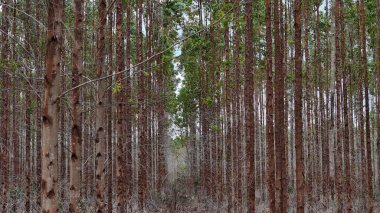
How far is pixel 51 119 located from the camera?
340 cm

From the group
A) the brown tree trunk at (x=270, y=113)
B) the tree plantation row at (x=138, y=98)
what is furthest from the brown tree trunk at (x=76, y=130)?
the brown tree trunk at (x=270, y=113)

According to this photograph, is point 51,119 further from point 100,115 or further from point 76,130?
point 100,115

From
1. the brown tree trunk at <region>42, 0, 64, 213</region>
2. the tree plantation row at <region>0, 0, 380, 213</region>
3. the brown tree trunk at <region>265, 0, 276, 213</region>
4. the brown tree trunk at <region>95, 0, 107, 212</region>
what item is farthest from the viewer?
the brown tree trunk at <region>265, 0, 276, 213</region>

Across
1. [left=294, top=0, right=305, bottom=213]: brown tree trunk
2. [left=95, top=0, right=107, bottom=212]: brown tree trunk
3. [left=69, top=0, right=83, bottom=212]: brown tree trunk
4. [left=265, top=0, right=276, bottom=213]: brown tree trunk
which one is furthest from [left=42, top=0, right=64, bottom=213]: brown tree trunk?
[left=265, top=0, right=276, bottom=213]: brown tree trunk

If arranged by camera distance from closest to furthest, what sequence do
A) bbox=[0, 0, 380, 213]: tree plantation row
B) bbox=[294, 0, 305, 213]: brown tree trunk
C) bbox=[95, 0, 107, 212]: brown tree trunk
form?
bbox=[0, 0, 380, 213]: tree plantation row
bbox=[95, 0, 107, 212]: brown tree trunk
bbox=[294, 0, 305, 213]: brown tree trunk

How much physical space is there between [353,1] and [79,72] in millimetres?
16497

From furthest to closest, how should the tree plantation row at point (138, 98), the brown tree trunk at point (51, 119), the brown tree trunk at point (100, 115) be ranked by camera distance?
the brown tree trunk at point (100, 115)
the tree plantation row at point (138, 98)
the brown tree trunk at point (51, 119)

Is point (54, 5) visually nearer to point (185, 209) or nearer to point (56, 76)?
point (56, 76)

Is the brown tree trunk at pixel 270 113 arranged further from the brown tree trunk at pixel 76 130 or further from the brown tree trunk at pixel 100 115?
the brown tree trunk at pixel 76 130

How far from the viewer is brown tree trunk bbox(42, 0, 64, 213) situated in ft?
11.0

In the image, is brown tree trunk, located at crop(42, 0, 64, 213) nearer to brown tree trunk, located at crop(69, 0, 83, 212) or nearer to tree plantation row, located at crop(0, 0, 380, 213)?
tree plantation row, located at crop(0, 0, 380, 213)

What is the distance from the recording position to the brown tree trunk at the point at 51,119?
3.36 m

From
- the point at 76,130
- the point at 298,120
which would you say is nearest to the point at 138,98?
the point at 298,120

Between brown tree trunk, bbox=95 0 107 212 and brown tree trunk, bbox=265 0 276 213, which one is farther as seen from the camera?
brown tree trunk, bbox=265 0 276 213
